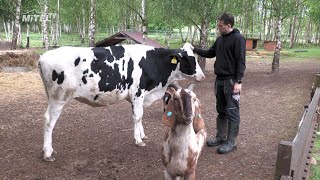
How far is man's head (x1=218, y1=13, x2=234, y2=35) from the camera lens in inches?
205

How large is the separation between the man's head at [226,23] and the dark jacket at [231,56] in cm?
10

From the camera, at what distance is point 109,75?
17.9ft

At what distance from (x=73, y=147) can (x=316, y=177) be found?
390 cm

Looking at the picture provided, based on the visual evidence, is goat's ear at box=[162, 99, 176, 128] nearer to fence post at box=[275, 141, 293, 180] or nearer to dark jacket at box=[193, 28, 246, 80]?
fence post at box=[275, 141, 293, 180]

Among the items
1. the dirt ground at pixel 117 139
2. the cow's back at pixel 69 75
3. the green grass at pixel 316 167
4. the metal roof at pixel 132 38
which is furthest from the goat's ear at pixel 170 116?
the metal roof at pixel 132 38

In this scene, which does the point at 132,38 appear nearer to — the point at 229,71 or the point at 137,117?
the point at 137,117

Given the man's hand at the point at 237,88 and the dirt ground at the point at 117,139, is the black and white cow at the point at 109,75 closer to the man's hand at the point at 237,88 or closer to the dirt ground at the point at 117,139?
the dirt ground at the point at 117,139

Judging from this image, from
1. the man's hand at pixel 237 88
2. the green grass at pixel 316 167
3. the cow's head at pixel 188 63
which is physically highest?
the cow's head at pixel 188 63

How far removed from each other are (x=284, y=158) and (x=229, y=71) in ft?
7.77

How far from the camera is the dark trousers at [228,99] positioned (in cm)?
539

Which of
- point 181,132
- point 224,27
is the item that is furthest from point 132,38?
point 181,132

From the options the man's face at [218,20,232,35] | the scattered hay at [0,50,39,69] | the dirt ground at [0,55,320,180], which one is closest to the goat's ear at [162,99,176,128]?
the dirt ground at [0,55,320,180]

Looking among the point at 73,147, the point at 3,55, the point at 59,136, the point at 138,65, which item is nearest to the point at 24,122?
the point at 59,136

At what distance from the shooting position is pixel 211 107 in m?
8.88
